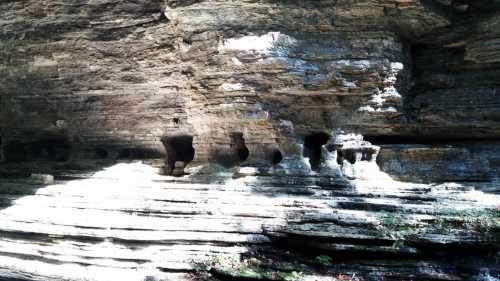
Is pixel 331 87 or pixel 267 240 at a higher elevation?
Result: pixel 331 87

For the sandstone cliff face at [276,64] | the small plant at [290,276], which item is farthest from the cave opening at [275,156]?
the small plant at [290,276]

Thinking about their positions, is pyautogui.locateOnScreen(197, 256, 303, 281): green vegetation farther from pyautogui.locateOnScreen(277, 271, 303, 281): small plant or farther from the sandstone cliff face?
the sandstone cliff face

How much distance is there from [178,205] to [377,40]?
5.47 meters

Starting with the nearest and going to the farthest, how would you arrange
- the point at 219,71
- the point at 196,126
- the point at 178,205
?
the point at 178,205 < the point at 219,71 < the point at 196,126

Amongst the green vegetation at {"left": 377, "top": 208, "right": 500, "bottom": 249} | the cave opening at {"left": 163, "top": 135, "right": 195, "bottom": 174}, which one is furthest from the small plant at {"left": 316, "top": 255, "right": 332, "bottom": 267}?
the cave opening at {"left": 163, "top": 135, "right": 195, "bottom": 174}

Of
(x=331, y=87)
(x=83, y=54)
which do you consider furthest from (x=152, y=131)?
(x=331, y=87)

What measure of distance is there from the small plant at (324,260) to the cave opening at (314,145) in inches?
112

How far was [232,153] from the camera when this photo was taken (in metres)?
11.9

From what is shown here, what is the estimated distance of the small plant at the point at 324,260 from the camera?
28.1ft

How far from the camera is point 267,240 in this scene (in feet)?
29.9

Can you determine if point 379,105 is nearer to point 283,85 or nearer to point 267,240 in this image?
point 283,85

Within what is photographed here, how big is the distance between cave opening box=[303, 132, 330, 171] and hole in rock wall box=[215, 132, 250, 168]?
1470 mm

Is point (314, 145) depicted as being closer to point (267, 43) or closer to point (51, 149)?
point (267, 43)

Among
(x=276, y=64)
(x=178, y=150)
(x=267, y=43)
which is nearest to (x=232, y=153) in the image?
(x=178, y=150)
